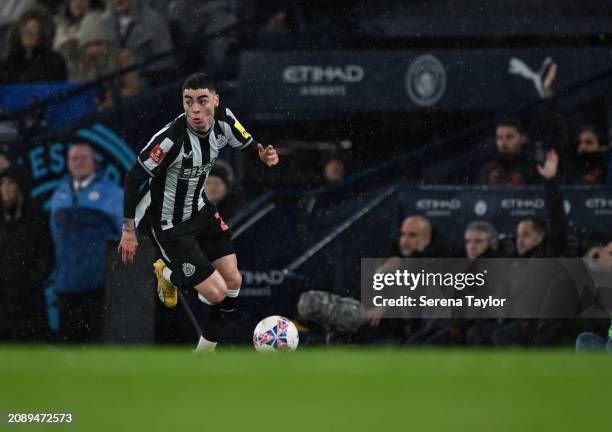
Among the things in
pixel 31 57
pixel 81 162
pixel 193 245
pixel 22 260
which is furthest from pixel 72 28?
pixel 193 245

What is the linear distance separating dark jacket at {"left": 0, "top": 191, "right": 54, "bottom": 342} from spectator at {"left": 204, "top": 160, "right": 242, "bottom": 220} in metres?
1.45

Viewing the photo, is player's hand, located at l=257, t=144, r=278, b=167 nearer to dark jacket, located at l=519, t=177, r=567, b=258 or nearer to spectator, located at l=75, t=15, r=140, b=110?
spectator, located at l=75, t=15, r=140, b=110

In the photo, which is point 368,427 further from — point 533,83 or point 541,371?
point 533,83

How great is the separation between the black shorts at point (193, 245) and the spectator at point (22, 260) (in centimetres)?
166

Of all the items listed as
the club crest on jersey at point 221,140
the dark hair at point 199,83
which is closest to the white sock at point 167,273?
the club crest on jersey at point 221,140

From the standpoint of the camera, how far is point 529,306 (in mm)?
8672

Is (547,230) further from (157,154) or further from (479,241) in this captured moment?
(157,154)

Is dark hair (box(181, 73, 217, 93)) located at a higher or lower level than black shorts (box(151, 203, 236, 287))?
higher

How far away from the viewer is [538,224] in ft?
28.5

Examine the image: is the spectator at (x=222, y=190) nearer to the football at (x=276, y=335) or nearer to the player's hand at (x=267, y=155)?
the player's hand at (x=267, y=155)

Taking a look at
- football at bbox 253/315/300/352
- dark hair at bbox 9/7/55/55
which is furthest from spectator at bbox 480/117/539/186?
dark hair at bbox 9/7/55/55

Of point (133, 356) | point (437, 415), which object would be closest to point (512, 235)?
point (133, 356)

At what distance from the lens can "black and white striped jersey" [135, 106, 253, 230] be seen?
23.5 feet

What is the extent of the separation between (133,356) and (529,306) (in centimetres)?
296
